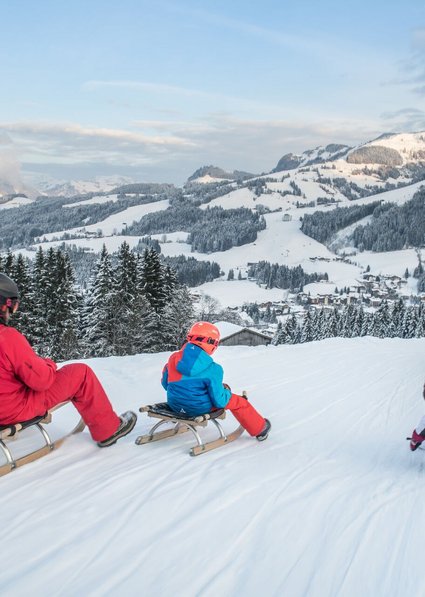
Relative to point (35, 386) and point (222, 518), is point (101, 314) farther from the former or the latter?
point (222, 518)

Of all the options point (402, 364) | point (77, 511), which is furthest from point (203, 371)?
point (402, 364)

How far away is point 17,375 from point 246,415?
9.35 feet

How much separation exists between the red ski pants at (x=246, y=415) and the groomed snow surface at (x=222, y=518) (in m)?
0.21

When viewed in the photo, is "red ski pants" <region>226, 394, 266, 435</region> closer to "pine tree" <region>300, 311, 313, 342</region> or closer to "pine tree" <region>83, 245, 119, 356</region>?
"pine tree" <region>83, 245, 119, 356</region>

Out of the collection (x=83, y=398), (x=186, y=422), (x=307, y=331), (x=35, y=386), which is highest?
(x=35, y=386)

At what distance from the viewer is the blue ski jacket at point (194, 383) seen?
5.49 m

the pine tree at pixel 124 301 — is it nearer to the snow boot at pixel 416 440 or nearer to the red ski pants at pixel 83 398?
the red ski pants at pixel 83 398

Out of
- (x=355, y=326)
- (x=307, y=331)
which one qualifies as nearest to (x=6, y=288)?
(x=307, y=331)

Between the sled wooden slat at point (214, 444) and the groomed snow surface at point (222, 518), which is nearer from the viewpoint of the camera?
the groomed snow surface at point (222, 518)

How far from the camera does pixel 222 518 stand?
13.1 feet

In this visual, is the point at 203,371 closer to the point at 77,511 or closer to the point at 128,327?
the point at 77,511

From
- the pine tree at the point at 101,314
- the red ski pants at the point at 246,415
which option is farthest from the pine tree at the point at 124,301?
the red ski pants at the point at 246,415

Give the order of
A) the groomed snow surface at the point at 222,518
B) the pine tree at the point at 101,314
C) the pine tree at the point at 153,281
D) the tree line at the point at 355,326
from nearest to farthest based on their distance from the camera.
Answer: the groomed snow surface at the point at 222,518 < the pine tree at the point at 101,314 < the pine tree at the point at 153,281 < the tree line at the point at 355,326

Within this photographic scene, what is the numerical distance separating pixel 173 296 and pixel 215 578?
34817 mm
